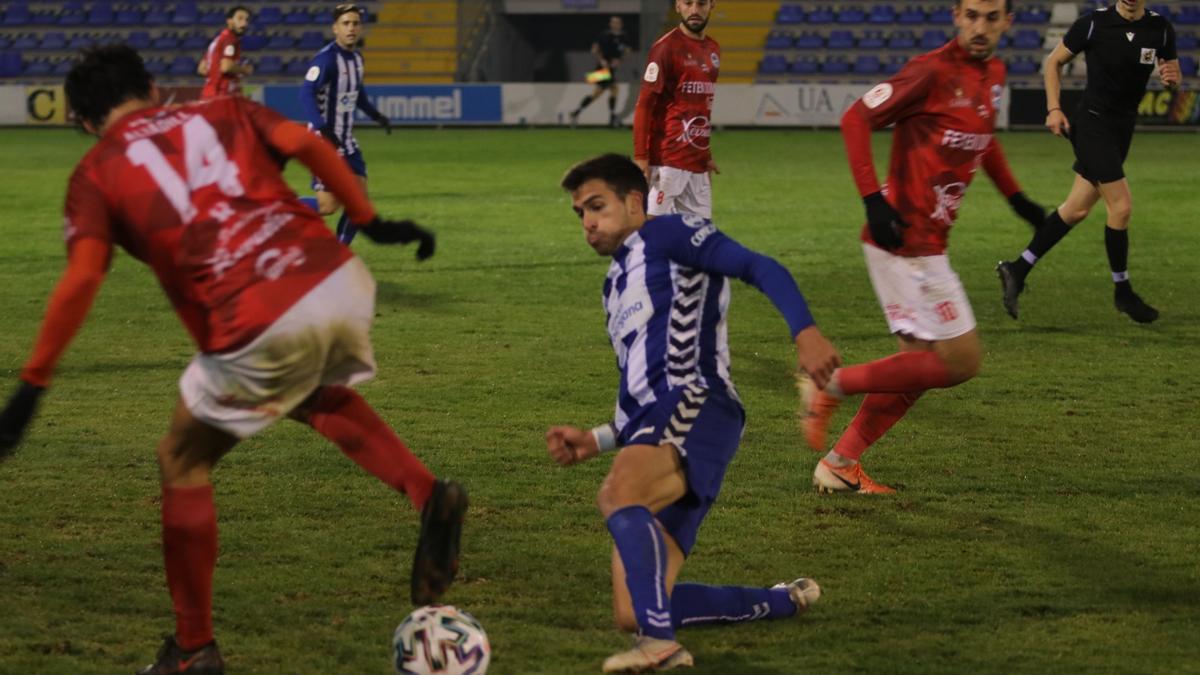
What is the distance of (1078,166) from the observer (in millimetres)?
9898

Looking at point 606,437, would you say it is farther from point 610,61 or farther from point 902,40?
point 902,40

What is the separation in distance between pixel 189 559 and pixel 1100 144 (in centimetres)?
752

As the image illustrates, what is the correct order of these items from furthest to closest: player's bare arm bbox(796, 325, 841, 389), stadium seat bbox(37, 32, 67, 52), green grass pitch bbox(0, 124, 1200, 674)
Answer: stadium seat bbox(37, 32, 67, 52), green grass pitch bbox(0, 124, 1200, 674), player's bare arm bbox(796, 325, 841, 389)

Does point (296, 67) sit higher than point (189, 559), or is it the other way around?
point (189, 559)

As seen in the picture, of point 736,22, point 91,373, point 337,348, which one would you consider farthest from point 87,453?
point 736,22

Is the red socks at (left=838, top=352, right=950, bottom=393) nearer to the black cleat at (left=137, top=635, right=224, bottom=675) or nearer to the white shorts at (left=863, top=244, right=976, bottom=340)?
the white shorts at (left=863, top=244, right=976, bottom=340)

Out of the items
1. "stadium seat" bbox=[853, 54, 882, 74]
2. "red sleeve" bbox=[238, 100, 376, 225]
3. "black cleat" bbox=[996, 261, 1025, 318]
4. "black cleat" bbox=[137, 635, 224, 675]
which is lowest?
"stadium seat" bbox=[853, 54, 882, 74]

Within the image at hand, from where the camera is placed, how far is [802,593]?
456 centimetres

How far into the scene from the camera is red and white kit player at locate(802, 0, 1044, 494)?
575 cm

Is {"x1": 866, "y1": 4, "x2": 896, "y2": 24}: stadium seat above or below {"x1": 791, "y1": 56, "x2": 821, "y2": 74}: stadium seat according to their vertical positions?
above

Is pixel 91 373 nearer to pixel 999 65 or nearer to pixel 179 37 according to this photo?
Answer: pixel 999 65

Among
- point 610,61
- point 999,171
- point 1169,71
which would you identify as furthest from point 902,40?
point 999,171

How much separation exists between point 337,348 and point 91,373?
16.5 feet

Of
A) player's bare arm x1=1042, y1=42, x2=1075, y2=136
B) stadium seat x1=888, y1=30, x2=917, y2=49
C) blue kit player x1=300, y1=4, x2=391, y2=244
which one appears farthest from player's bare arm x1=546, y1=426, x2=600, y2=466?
stadium seat x1=888, y1=30, x2=917, y2=49
